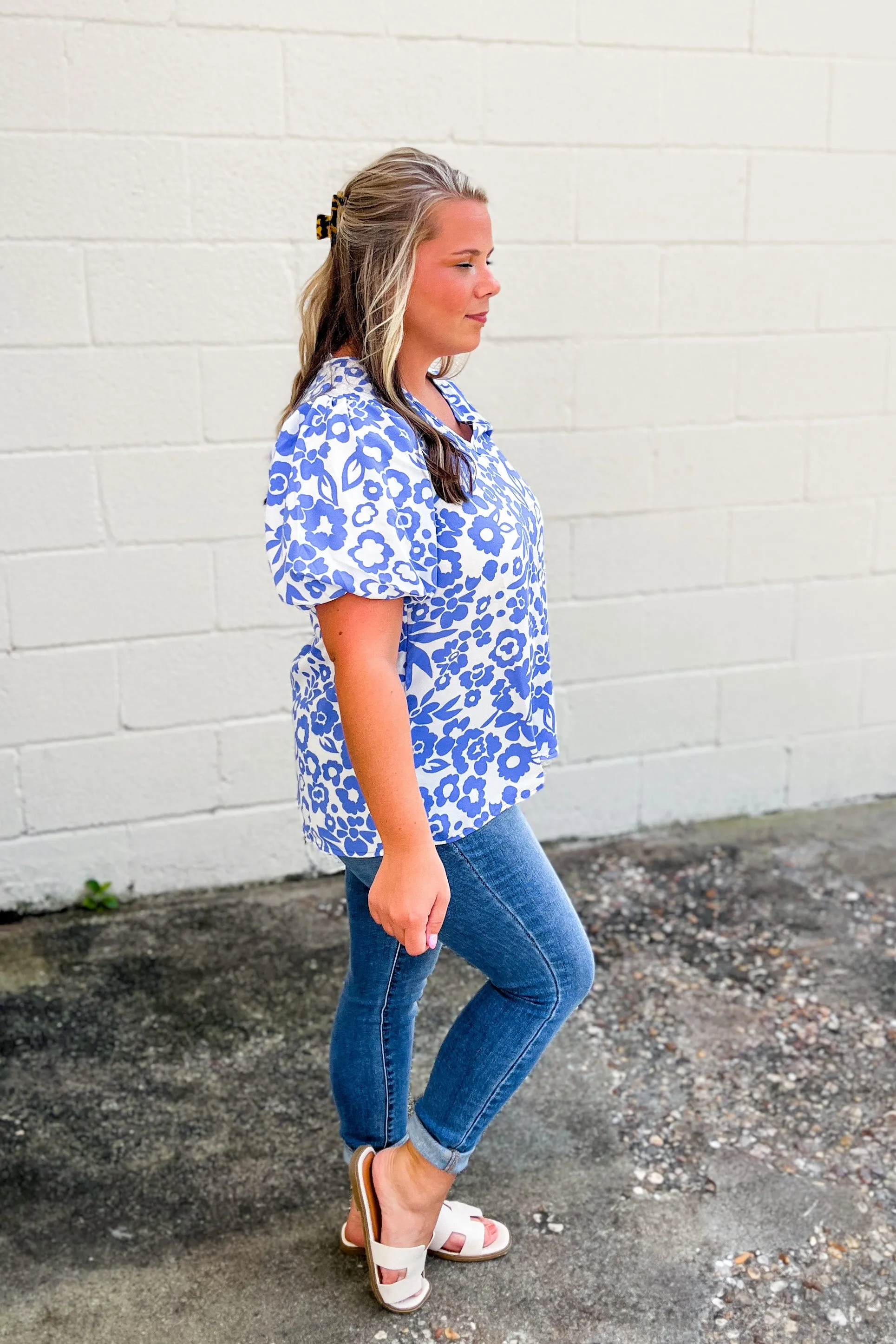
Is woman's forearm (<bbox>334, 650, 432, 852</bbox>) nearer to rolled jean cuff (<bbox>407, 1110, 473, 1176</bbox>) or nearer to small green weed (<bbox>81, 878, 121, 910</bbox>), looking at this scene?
rolled jean cuff (<bbox>407, 1110, 473, 1176</bbox>)

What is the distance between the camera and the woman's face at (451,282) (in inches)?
64.2

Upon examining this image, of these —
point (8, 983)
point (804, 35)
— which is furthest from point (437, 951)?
point (804, 35)

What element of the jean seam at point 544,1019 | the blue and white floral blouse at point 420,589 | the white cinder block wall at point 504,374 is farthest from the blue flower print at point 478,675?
the white cinder block wall at point 504,374

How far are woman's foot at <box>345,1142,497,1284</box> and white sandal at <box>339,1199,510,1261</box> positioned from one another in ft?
0.40

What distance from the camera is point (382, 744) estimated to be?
4.94 feet

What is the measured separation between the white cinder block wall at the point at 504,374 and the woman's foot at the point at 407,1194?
148 centimetres

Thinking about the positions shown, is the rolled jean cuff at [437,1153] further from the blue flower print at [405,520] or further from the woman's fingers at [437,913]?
the blue flower print at [405,520]

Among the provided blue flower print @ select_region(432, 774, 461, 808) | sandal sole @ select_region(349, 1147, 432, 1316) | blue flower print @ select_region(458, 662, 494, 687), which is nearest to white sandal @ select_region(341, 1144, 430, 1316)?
sandal sole @ select_region(349, 1147, 432, 1316)

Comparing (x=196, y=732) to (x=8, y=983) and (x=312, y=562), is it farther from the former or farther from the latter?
(x=312, y=562)

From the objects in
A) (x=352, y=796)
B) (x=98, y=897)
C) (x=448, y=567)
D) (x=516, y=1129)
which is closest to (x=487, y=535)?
(x=448, y=567)

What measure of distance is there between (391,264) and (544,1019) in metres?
1.04

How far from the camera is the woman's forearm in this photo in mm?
1498

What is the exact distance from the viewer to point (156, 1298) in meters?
1.96

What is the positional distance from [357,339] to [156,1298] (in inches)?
57.1
